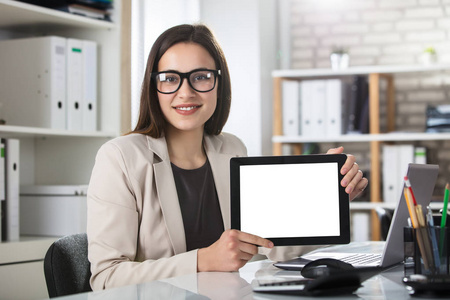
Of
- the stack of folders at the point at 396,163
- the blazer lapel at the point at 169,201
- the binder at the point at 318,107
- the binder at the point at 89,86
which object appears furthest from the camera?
the binder at the point at 318,107

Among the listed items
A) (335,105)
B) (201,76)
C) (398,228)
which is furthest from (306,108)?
(398,228)

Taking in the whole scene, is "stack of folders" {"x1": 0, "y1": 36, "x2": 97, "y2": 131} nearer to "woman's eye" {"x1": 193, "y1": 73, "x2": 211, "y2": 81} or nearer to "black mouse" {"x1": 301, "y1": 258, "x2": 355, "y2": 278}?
"woman's eye" {"x1": 193, "y1": 73, "x2": 211, "y2": 81}

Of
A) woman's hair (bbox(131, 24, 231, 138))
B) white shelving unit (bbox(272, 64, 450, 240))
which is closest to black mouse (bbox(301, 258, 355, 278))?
woman's hair (bbox(131, 24, 231, 138))

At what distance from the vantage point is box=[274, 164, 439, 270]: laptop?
4.78 feet

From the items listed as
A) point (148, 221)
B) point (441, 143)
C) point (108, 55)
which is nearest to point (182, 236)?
point (148, 221)

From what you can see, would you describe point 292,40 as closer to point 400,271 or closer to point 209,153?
point 209,153

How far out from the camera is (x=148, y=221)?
5.66 ft

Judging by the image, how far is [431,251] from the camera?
49.5 inches

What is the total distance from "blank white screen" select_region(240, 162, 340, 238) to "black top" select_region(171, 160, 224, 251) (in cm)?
40

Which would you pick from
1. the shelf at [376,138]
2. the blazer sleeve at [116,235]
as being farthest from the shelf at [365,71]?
the blazer sleeve at [116,235]

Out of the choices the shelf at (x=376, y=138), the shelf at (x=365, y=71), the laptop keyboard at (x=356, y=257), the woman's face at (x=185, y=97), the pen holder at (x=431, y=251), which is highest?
the shelf at (x=365, y=71)

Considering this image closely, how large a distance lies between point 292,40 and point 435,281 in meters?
3.66

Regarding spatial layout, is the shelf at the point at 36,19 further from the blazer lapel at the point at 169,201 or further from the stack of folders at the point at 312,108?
the stack of folders at the point at 312,108

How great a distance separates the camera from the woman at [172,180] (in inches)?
60.7
